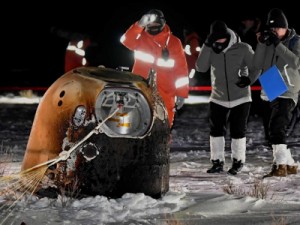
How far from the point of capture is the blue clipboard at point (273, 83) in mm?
7922

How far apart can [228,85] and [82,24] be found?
4924 centimetres

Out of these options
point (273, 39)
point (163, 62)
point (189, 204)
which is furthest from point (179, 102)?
A: point (189, 204)

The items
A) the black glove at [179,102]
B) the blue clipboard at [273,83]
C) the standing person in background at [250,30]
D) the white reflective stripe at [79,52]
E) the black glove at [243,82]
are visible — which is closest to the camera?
the blue clipboard at [273,83]

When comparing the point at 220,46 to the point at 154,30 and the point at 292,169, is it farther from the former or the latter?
the point at 292,169

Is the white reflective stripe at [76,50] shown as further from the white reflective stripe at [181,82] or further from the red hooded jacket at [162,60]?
the white reflective stripe at [181,82]

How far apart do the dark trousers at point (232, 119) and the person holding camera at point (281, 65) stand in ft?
1.05

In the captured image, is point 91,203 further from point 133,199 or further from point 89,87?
point 89,87

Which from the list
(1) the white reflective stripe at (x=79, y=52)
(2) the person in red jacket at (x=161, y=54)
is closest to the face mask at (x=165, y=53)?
(2) the person in red jacket at (x=161, y=54)

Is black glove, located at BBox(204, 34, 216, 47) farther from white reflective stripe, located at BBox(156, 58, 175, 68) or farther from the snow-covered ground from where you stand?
the snow-covered ground

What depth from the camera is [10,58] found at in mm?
45281

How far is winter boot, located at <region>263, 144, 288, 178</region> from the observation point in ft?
25.7

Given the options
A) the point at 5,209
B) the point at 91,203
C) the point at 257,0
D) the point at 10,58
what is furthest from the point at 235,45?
the point at 257,0

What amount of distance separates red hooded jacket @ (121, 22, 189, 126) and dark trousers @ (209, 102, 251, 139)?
43 cm

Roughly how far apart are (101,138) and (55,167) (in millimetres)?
473
